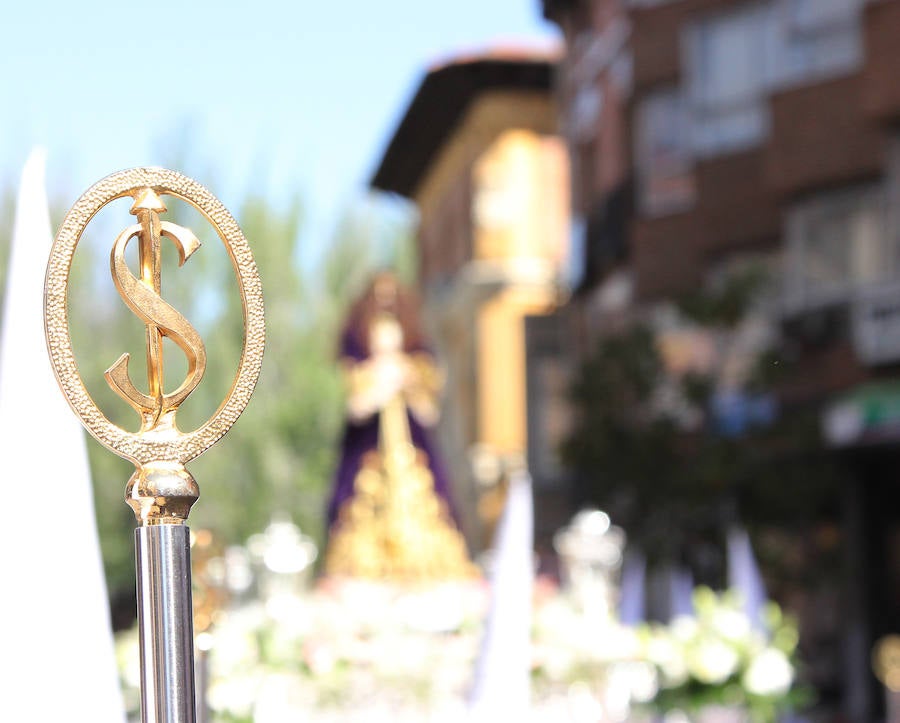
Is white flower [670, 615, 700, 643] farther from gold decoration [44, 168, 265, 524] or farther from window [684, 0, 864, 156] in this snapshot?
window [684, 0, 864, 156]

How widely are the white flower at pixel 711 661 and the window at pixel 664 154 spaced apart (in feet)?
53.7

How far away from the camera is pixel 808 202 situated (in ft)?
68.9

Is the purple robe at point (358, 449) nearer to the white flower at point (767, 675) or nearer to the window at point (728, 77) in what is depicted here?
the white flower at point (767, 675)

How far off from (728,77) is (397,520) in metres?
12.8

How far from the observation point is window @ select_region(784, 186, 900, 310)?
20.3 meters

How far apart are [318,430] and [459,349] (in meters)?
4.19

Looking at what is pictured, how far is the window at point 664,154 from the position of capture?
25094 mm

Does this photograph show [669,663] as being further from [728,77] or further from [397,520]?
[728,77]

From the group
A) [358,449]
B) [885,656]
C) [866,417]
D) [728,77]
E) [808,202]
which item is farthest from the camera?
[728,77]

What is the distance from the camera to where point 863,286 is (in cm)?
2011

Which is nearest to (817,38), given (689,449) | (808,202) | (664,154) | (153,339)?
(808,202)

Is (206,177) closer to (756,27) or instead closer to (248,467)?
(248,467)

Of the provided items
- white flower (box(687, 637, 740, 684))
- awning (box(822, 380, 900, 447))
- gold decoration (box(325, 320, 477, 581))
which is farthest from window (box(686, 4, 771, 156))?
white flower (box(687, 637, 740, 684))

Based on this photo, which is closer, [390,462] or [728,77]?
[390,462]
